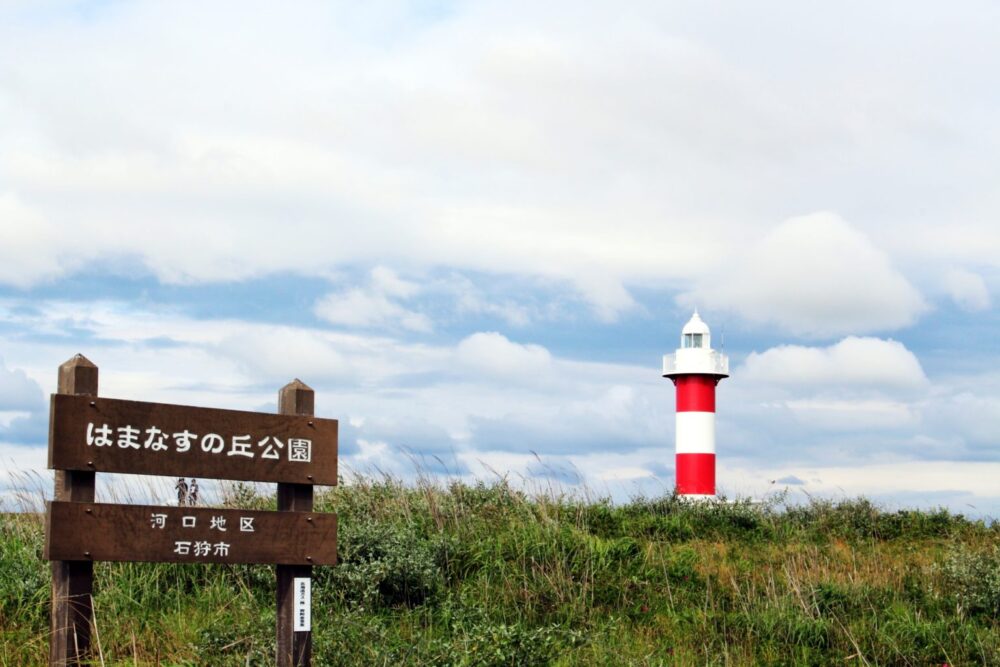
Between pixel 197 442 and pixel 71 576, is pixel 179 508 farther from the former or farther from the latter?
pixel 71 576

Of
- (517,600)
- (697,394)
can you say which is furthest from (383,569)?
(697,394)

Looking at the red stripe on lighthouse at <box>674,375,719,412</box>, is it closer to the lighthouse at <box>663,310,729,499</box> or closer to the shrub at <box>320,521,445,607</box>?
the lighthouse at <box>663,310,729,499</box>

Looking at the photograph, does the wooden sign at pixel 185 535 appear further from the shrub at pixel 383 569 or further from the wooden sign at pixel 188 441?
the shrub at pixel 383 569

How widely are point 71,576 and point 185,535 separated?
76 centimetres

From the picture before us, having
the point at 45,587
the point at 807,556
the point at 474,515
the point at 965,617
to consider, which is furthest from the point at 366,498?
the point at 965,617

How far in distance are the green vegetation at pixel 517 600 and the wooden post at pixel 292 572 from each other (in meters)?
0.19

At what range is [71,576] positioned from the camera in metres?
6.78

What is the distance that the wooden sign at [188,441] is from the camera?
6656 mm

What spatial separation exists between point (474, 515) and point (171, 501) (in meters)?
3.43

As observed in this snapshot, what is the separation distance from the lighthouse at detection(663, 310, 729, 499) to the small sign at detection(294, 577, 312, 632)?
14926 mm

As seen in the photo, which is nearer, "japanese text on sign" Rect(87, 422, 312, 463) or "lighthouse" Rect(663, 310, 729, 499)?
"japanese text on sign" Rect(87, 422, 312, 463)

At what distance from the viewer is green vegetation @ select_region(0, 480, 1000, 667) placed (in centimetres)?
750

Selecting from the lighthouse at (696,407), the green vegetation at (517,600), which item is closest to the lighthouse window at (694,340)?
the lighthouse at (696,407)

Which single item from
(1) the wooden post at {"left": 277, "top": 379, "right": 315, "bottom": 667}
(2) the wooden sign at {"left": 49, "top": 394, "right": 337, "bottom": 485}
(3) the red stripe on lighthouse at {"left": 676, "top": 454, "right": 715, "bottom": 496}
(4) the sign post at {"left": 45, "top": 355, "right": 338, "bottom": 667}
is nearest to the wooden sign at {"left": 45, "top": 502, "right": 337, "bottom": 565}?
(4) the sign post at {"left": 45, "top": 355, "right": 338, "bottom": 667}
